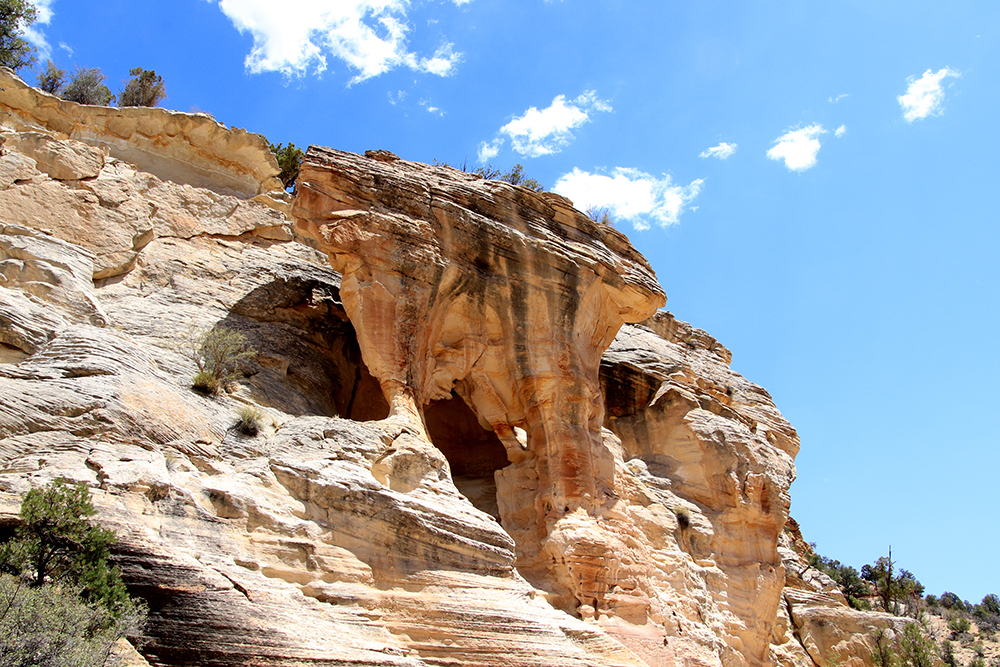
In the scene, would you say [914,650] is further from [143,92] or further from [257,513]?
[143,92]

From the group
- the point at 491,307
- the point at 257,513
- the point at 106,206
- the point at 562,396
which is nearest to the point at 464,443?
the point at 562,396

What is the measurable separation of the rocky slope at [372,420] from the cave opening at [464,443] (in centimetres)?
5

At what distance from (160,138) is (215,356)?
6.99 m

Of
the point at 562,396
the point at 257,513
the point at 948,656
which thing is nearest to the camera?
the point at 257,513

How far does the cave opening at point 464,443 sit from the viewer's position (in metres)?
16.9

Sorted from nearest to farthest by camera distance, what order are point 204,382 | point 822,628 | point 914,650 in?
point 204,382 → point 914,650 → point 822,628

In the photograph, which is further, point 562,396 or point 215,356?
point 562,396

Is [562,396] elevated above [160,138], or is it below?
below

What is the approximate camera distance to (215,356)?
38.1 ft

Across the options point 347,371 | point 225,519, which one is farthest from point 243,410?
point 347,371

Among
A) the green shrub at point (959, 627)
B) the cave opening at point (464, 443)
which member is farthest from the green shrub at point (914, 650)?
the green shrub at point (959, 627)

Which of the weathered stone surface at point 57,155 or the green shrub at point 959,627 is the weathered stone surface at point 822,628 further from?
the weathered stone surface at point 57,155

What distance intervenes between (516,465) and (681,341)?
995 cm

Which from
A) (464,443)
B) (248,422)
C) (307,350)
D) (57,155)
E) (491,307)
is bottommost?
(248,422)
